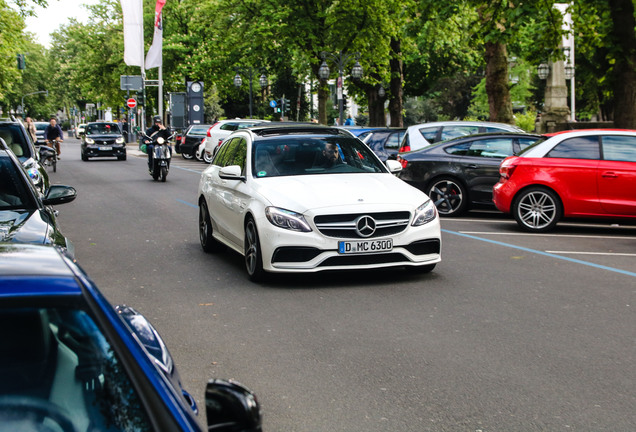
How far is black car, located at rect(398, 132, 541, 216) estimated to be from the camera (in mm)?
15844

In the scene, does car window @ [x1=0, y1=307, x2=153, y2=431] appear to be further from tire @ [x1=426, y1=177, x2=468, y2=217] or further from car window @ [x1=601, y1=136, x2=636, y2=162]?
tire @ [x1=426, y1=177, x2=468, y2=217]

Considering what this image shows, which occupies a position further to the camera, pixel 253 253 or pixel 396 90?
pixel 396 90

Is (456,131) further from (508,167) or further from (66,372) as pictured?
(66,372)

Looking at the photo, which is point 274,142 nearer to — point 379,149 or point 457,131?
point 457,131

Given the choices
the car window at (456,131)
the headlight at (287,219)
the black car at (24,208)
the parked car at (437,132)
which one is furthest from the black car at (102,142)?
the black car at (24,208)

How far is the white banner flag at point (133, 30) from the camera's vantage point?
1762 inches

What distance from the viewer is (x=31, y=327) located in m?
2.30

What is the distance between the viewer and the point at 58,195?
7.18m

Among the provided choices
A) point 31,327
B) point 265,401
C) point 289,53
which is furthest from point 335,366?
point 289,53

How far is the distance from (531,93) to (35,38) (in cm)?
6705

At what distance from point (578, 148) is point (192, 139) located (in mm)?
28853

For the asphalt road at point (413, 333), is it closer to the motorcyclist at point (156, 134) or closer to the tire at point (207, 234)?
the tire at point (207, 234)

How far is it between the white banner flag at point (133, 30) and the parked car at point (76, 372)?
44.0 meters

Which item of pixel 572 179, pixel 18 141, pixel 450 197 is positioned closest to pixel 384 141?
pixel 450 197
